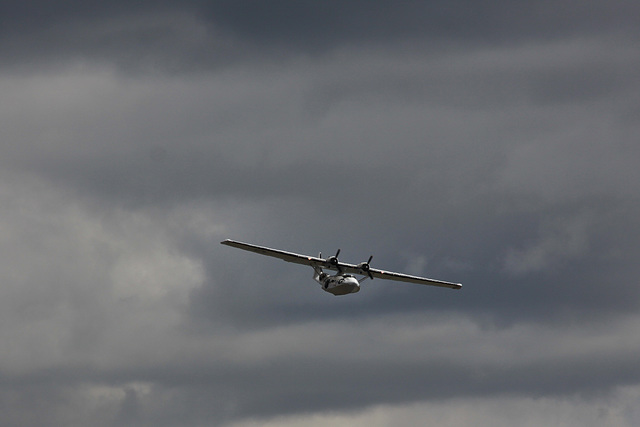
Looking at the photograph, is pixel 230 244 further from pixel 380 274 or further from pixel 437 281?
pixel 437 281

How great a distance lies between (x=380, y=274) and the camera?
169125 mm

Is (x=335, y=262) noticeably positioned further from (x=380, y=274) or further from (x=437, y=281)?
(x=437, y=281)

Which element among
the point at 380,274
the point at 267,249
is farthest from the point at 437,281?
the point at 267,249

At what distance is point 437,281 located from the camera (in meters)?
178

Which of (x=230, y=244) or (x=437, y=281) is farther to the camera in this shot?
(x=437, y=281)

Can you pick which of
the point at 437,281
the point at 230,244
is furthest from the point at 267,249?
the point at 437,281

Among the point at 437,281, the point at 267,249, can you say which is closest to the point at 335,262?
the point at 267,249

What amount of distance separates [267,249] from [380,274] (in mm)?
18812

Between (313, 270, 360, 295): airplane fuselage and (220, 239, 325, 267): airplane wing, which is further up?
(220, 239, 325, 267): airplane wing

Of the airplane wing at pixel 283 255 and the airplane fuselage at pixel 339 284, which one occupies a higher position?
the airplane wing at pixel 283 255

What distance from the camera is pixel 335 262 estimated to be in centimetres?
16088

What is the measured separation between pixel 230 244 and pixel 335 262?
14886 mm

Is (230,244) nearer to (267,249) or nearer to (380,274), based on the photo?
(267,249)
